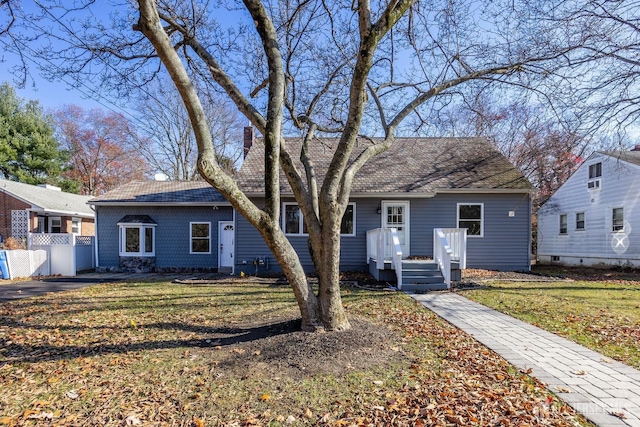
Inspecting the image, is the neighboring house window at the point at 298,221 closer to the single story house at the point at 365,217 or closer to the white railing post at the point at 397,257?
the single story house at the point at 365,217

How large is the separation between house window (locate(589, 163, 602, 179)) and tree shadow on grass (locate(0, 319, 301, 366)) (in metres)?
17.3

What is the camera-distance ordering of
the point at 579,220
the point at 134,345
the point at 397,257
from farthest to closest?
the point at 579,220, the point at 397,257, the point at 134,345

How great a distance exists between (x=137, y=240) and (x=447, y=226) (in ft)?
40.4

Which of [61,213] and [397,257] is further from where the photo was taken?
[61,213]

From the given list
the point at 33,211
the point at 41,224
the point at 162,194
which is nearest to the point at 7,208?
the point at 33,211

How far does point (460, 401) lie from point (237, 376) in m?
2.22

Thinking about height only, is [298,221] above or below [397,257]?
above

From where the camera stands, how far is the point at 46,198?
18.0m

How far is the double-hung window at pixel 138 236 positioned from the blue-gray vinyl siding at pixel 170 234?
229mm

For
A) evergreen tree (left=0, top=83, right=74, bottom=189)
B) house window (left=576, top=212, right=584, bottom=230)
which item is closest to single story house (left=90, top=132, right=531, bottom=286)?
house window (left=576, top=212, right=584, bottom=230)

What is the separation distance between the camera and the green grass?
189 inches

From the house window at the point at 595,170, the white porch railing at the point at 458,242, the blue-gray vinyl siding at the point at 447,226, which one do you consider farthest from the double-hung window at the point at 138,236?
the house window at the point at 595,170

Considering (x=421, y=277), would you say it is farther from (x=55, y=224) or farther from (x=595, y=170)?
(x=55, y=224)

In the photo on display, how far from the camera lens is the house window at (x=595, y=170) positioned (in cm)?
1569
